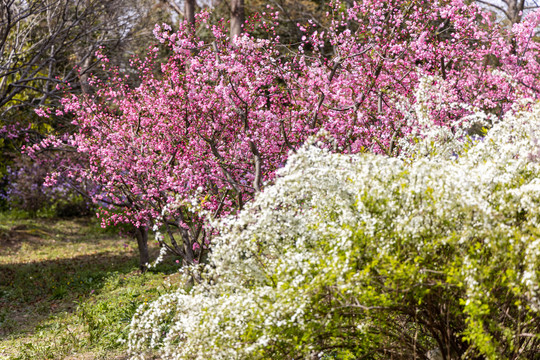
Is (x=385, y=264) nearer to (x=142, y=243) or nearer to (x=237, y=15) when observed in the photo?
(x=142, y=243)

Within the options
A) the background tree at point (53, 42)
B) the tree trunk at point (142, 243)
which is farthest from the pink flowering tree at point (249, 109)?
the background tree at point (53, 42)

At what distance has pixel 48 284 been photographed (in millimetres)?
10773

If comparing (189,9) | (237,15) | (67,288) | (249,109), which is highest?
(189,9)

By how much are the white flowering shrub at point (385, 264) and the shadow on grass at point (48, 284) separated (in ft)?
19.7

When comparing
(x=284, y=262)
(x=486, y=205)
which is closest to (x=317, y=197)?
(x=284, y=262)

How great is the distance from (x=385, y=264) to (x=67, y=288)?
8.88 meters

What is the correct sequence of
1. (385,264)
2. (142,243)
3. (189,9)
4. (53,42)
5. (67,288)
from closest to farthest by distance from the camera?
(385,264), (67,288), (53,42), (142,243), (189,9)

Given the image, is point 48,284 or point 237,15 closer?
point 48,284

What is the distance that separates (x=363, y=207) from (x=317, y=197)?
68 centimetres

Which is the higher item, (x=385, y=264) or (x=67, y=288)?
(x=385, y=264)

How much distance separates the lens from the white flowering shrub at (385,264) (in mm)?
3273

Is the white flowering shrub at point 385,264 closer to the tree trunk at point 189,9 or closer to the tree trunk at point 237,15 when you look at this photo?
the tree trunk at point 237,15

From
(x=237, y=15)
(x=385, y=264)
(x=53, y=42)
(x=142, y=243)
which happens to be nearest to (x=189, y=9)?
(x=237, y=15)

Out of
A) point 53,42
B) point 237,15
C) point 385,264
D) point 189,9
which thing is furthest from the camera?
point 189,9
